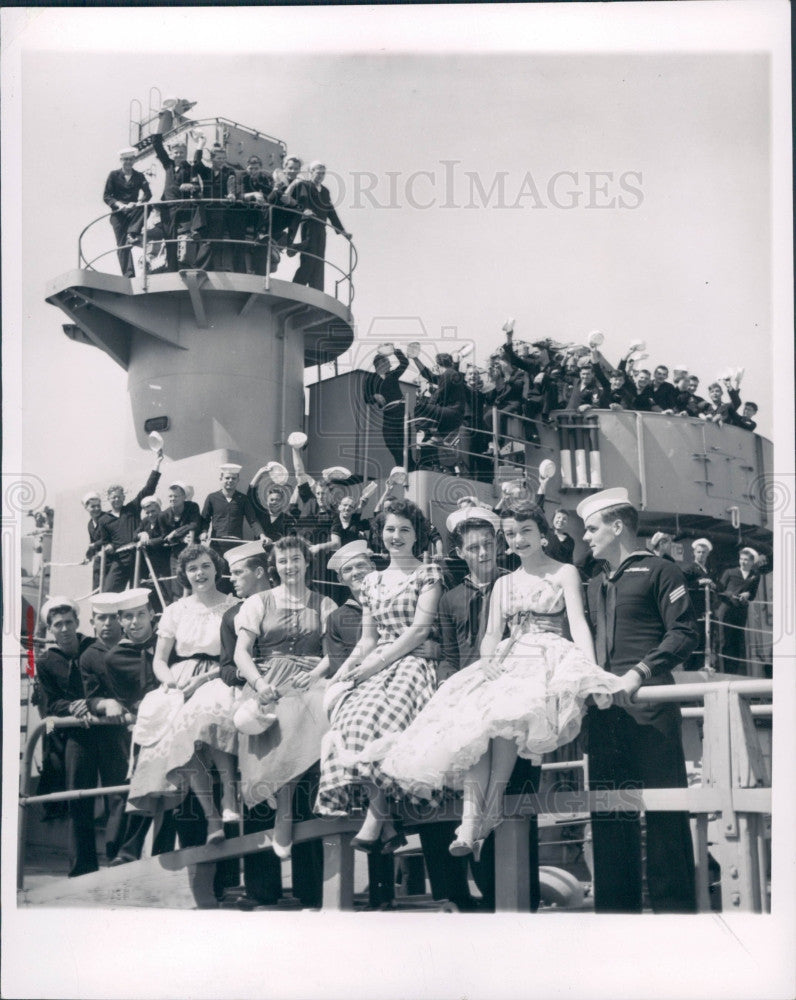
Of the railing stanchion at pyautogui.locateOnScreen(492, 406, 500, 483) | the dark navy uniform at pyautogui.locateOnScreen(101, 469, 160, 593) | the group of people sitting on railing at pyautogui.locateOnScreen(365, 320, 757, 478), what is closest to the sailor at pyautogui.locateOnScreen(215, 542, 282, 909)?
the dark navy uniform at pyautogui.locateOnScreen(101, 469, 160, 593)

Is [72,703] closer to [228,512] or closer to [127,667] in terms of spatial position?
[127,667]

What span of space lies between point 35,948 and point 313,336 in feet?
10.9

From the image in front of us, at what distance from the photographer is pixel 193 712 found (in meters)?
5.88

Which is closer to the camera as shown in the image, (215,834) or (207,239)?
(215,834)

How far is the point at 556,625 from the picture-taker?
5.70 meters

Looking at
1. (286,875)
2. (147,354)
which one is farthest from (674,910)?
(147,354)

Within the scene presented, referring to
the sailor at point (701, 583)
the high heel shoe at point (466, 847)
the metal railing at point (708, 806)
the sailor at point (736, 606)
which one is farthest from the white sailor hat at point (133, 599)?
the sailor at point (736, 606)

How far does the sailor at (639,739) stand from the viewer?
5.56 meters

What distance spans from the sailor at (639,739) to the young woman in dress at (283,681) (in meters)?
1.33

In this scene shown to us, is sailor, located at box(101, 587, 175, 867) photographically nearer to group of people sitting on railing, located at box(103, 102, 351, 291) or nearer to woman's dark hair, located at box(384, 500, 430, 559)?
woman's dark hair, located at box(384, 500, 430, 559)

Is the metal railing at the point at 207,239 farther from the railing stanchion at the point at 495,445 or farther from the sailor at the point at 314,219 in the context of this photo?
the railing stanchion at the point at 495,445

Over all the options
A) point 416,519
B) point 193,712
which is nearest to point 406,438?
point 416,519

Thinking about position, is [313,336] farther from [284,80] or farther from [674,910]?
[674,910]

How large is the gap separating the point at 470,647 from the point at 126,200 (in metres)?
2.95
